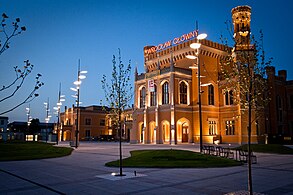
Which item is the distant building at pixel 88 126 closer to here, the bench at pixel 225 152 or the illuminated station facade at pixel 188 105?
the illuminated station facade at pixel 188 105

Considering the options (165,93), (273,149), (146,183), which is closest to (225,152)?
(146,183)

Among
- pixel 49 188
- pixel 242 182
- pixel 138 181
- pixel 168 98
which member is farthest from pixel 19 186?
pixel 168 98

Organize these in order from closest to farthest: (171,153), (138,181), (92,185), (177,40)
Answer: (92,185) → (138,181) → (171,153) → (177,40)

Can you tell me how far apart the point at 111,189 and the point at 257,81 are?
234 inches

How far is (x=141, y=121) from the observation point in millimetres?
51094

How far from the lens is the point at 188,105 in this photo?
47.0 m

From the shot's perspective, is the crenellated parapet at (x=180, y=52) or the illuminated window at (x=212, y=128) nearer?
the illuminated window at (x=212, y=128)

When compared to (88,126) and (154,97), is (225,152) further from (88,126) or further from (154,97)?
(88,126)

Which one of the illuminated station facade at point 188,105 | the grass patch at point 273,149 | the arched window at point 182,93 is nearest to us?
the grass patch at point 273,149

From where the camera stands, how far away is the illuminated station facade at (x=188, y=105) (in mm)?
45062

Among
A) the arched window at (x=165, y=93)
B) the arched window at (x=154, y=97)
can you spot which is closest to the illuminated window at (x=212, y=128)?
the arched window at (x=165, y=93)

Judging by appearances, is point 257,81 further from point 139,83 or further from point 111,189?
point 139,83

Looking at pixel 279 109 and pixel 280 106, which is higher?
pixel 280 106

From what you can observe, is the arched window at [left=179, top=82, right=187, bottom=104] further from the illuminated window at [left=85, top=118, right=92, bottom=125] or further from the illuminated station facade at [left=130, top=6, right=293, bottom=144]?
the illuminated window at [left=85, top=118, right=92, bottom=125]
